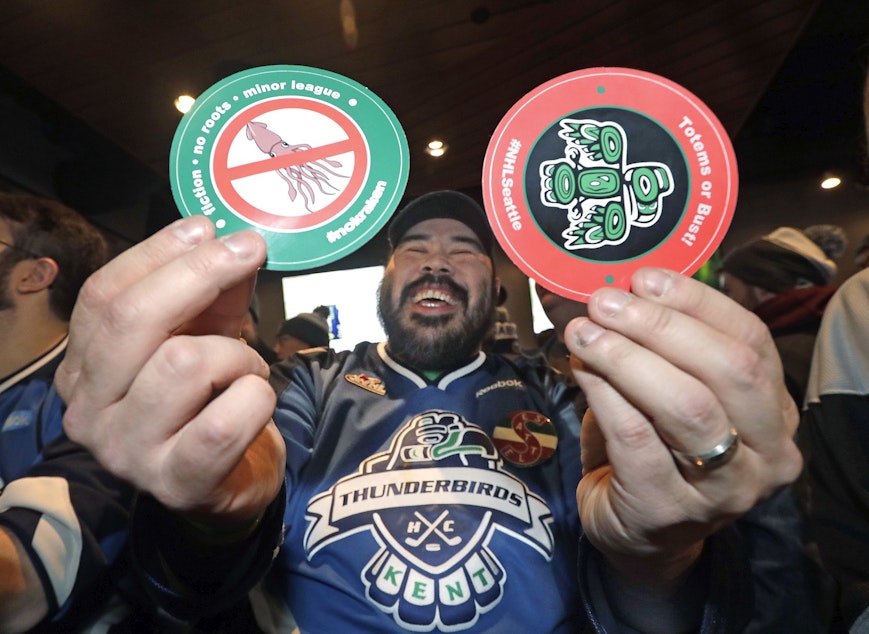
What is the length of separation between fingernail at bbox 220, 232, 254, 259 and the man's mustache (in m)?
0.81

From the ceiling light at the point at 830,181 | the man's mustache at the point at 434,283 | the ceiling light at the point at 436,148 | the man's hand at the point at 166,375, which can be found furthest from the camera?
the ceiling light at the point at 830,181

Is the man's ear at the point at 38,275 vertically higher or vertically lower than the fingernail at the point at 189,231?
lower

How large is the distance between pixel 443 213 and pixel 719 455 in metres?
1.02

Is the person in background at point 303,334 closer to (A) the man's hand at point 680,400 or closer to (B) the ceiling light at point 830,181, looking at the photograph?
(A) the man's hand at point 680,400

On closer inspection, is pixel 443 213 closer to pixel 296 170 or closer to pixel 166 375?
pixel 296 170

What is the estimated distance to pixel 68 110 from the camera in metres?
2.73

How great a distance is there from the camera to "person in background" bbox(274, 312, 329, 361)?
1909 millimetres

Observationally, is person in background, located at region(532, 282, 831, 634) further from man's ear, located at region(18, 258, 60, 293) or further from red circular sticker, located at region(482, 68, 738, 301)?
man's ear, located at region(18, 258, 60, 293)

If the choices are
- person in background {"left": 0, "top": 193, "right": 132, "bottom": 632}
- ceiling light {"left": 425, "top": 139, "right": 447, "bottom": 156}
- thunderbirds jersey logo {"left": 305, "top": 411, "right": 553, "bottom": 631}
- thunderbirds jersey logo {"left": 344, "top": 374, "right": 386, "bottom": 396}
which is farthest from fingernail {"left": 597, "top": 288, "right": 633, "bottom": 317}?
ceiling light {"left": 425, "top": 139, "right": 447, "bottom": 156}

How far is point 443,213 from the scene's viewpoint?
1419 millimetres

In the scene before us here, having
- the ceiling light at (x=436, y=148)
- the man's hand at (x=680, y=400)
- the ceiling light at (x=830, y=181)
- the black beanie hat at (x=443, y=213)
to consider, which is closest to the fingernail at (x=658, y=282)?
the man's hand at (x=680, y=400)

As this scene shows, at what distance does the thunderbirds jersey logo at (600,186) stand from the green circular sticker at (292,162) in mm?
212

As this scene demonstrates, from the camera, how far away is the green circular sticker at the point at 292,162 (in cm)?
69

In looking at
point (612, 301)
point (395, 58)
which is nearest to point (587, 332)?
point (612, 301)
